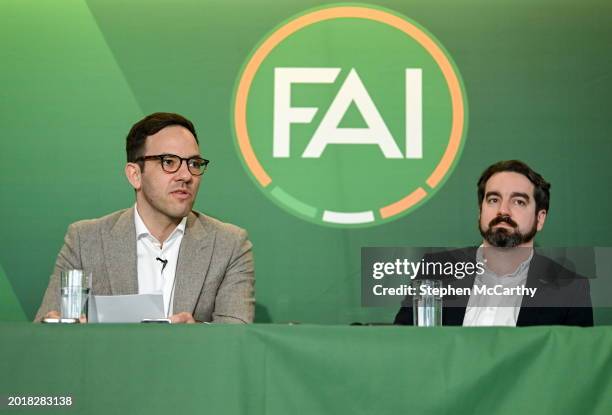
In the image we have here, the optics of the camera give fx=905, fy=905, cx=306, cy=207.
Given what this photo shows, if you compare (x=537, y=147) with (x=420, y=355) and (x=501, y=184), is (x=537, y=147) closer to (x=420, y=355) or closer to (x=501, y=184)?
(x=501, y=184)

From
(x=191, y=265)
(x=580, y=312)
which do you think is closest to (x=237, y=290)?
(x=191, y=265)

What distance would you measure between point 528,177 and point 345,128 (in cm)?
82

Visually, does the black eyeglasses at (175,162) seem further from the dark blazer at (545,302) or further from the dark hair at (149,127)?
the dark blazer at (545,302)

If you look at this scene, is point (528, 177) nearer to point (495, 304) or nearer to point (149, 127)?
point (495, 304)

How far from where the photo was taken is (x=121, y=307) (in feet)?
8.02

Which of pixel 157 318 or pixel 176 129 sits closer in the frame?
pixel 157 318

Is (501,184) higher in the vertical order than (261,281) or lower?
higher

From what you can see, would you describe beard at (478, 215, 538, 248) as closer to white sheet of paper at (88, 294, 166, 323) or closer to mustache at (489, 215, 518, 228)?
mustache at (489, 215, 518, 228)

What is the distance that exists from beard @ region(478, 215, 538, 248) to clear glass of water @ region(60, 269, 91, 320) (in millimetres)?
1594

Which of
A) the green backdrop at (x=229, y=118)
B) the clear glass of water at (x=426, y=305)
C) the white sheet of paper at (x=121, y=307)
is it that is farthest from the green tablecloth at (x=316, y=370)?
the green backdrop at (x=229, y=118)

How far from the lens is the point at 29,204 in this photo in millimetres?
3998

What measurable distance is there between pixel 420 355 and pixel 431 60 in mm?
2227

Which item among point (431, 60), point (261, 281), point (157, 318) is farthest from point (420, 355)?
point (431, 60)

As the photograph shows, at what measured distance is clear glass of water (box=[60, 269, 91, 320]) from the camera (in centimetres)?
246
